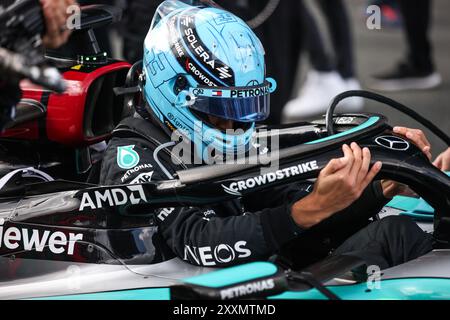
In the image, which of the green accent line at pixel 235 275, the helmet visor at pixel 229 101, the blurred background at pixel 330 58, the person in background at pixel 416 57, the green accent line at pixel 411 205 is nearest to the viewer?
the green accent line at pixel 235 275

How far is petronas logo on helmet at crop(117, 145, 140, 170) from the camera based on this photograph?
377 centimetres

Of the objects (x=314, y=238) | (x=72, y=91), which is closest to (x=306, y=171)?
(x=314, y=238)

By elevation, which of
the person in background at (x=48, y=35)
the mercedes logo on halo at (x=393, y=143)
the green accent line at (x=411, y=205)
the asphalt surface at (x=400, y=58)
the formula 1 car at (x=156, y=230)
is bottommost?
the asphalt surface at (x=400, y=58)

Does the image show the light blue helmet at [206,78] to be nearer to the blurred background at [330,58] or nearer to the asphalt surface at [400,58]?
the blurred background at [330,58]

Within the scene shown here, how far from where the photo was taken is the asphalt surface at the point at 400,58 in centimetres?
828

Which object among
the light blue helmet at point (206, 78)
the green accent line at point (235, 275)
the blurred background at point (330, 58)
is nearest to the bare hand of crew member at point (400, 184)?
the light blue helmet at point (206, 78)

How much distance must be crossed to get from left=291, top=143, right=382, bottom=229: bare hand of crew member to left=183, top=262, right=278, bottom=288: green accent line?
0.30 m

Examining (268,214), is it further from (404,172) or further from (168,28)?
(168,28)

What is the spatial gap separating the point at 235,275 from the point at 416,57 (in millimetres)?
6376

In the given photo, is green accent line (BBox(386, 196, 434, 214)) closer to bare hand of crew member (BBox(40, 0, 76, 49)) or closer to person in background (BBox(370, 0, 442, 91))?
bare hand of crew member (BBox(40, 0, 76, 49))

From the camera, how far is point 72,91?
13.6 ft

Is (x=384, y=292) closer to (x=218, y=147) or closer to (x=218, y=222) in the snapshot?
(x=218, y=222)
